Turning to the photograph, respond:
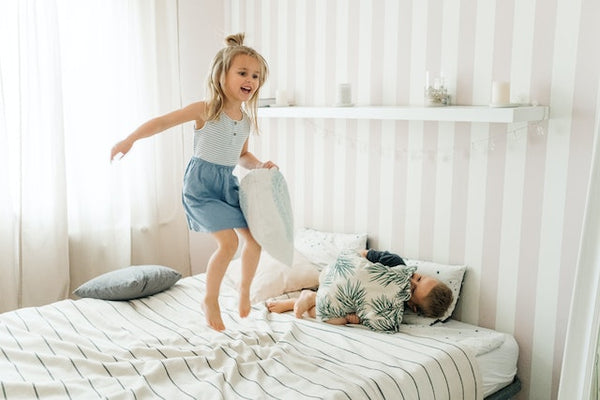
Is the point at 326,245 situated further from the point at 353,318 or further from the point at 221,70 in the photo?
the point at 221,70

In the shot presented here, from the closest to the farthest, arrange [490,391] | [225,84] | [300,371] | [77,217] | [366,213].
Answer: [225,84], [300,371], [490,391], [366,213], [77,217]

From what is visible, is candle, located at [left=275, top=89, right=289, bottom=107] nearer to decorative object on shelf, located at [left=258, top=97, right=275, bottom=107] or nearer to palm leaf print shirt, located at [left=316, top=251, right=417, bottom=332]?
decorative object on shelf, located at [left=258, top=97, right=275, bottom=107]

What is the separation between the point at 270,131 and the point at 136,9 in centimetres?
97

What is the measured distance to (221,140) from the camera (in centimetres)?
202

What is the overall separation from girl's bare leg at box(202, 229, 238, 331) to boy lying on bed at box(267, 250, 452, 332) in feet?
2.14

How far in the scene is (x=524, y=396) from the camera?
109 inches

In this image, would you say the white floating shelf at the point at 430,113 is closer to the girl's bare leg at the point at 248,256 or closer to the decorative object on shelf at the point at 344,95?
the decorative object on shelf at the point at 344,95

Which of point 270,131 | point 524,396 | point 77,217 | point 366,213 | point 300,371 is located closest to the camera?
point 300,371

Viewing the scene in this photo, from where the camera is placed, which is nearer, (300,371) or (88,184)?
(300,371)

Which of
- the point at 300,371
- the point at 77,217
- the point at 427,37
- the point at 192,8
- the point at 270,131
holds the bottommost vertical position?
the point at 300,371

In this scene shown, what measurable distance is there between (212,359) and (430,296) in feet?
3.19

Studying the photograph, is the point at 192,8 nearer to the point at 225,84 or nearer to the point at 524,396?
the point at 225,84

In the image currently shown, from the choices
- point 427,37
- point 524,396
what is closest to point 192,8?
point 427,37

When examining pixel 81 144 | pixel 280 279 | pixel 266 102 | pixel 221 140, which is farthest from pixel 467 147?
pixel 81 144
